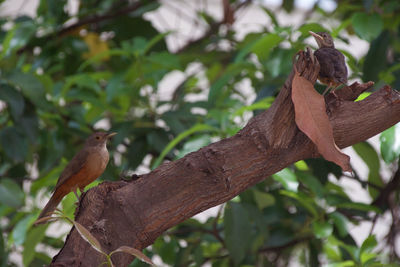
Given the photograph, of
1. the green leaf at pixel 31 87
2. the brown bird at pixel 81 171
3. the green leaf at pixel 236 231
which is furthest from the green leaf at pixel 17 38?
the green leaf at pixel 236 231

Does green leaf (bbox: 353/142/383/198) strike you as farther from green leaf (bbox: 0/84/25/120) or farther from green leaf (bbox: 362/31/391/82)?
green leaf (bbox: 0/84/25/120)

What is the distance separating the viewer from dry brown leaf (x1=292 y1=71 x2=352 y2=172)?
99cm

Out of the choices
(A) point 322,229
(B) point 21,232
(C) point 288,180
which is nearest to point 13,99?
(B) point 21,232

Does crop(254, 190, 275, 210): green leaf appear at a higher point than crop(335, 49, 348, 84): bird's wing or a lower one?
lower

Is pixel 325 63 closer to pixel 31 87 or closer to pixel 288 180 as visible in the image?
pixel 288 180

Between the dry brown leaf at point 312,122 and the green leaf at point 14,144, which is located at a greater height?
the dry brown leaf at point 312,122

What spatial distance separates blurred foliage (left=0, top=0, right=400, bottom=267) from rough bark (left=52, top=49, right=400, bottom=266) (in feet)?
1.65

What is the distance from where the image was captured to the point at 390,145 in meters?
1.50

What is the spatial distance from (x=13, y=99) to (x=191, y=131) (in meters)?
0.70

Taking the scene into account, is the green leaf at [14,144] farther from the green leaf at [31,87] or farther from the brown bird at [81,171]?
the brown bird at [81,171]

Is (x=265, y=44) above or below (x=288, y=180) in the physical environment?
above

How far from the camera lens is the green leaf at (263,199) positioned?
210 cm

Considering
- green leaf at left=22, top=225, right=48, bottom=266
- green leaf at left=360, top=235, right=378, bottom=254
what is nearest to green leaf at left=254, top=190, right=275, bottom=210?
green leaf at left=360, top=235, right=378, bottom=254

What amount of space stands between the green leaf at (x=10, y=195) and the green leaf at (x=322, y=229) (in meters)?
0.99
